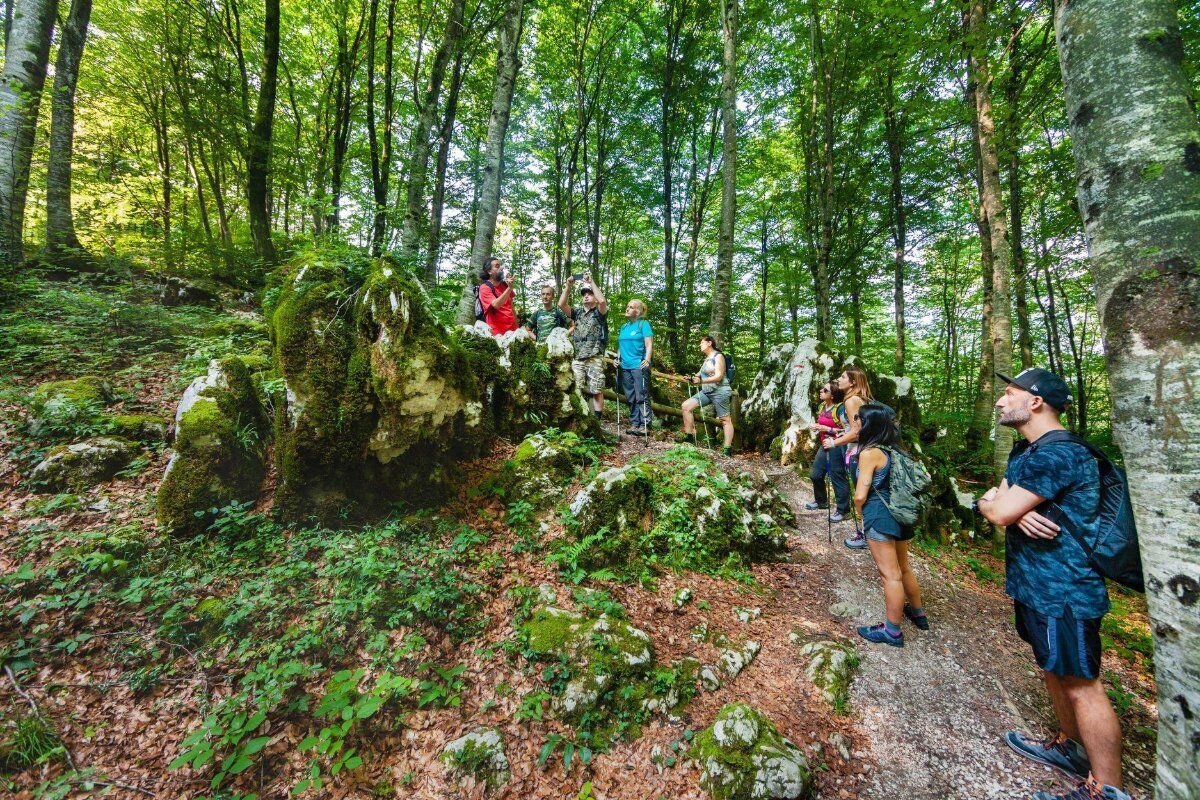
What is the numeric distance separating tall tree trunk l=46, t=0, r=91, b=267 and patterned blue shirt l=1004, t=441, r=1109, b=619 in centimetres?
1298

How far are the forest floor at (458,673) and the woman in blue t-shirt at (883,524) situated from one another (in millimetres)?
259

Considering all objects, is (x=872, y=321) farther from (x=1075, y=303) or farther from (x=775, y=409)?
(x=775, y=409)

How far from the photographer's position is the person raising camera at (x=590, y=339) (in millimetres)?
7293

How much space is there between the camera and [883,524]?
12.0 ft

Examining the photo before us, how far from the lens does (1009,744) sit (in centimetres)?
274

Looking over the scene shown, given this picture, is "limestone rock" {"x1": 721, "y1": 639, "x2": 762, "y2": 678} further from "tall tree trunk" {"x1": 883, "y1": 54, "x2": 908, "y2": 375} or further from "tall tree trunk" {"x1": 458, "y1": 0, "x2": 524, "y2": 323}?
"tall tree trunk" {"x1": 883, "y1": 54, "x2": 908, "y2": 375}

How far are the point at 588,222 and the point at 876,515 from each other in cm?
1844

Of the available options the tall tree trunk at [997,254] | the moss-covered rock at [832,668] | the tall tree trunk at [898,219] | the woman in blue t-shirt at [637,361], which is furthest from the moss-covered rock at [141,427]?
the tall tree trunk at [898,219]

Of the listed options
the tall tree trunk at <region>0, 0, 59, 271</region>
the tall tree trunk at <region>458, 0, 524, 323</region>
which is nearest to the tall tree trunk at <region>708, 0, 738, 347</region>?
the tall tree trunk at <region>458, 0, 524, 323</region>

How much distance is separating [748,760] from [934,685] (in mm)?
1986

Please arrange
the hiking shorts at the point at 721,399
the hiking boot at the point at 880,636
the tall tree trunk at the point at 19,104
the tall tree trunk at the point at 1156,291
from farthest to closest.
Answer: the hiking shorts at the point at 721,399 < the tall tree trunk at the point at 19,104 < the hiking boot at the point at 880,636 < the tall tree trunk at the point at 1156,291

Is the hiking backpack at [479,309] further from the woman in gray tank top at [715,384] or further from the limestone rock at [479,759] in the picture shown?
the limestone rock at [479,759]

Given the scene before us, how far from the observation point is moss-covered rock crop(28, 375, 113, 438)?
4445 mm

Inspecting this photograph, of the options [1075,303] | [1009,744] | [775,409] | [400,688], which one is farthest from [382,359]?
[1075,303]
